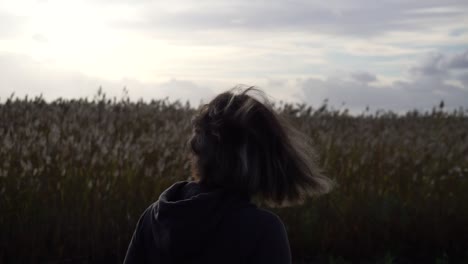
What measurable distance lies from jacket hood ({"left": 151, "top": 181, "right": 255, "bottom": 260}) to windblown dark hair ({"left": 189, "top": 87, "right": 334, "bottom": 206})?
5 centimetres

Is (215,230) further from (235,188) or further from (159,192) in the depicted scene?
(159,192)

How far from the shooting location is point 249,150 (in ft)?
7.52

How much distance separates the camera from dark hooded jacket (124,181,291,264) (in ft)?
7.27

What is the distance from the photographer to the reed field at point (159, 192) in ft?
18.6

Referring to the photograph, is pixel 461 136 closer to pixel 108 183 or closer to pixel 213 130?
pixel 108 183

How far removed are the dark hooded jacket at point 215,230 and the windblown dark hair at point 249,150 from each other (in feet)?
0.24

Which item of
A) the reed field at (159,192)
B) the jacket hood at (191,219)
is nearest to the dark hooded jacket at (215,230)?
the jacket hood at (191,219)

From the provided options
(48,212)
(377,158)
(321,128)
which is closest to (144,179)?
(48,212)

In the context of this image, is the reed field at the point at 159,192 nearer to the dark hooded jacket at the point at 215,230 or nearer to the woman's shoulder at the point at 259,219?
the dark hooded jacket at the point at 215,230

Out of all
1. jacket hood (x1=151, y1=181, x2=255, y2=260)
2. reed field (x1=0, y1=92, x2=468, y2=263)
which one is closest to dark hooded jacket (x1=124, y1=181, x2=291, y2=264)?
jacket hood (x1=151, y1=181, x2=255, y2=260)

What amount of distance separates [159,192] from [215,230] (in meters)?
4.01

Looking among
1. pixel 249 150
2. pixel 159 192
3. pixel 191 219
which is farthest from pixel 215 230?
pixel 159 192

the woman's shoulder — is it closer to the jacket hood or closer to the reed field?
the jacket hood

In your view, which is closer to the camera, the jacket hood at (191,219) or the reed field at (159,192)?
the jacket hood at (191,219)
